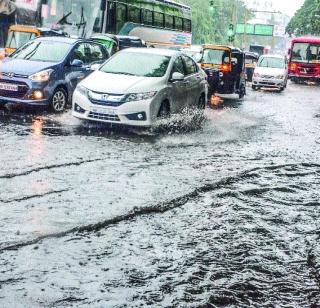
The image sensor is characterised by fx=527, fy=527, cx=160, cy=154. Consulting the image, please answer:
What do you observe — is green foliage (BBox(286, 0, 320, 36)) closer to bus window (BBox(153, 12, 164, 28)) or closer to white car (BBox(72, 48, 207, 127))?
bus window (BBox(153, 12, 164, 28))

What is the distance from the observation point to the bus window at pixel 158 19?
2806cm

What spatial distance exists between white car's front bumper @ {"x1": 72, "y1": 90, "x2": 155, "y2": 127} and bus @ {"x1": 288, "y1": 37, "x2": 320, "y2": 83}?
25.9 meters

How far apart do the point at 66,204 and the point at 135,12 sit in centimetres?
2123

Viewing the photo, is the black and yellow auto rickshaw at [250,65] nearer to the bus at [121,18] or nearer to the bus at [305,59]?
the bus at [305,59]

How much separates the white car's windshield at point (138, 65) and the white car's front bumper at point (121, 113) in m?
1.13

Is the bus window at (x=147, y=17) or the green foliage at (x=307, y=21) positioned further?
the green foliage at (x=307, y=21)

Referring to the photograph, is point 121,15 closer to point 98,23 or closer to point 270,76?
point 98,23

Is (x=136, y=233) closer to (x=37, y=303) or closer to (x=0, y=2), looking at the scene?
(x=37, y=303)

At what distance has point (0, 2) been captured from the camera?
29047 millimetres

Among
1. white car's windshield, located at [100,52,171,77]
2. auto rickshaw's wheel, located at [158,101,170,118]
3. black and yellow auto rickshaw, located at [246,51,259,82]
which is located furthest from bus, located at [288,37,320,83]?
auto rickshaw's wheel, located at [158,101,170,118]

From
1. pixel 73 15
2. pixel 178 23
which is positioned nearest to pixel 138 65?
pixel 73 15

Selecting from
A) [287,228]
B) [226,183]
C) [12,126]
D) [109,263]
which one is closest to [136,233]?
[109,263]

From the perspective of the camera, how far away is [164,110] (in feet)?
36.1

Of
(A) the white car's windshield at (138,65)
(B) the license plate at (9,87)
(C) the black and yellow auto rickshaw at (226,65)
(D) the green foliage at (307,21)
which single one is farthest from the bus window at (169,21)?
(D) the green foliage at (307,21)
